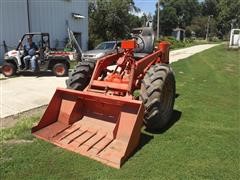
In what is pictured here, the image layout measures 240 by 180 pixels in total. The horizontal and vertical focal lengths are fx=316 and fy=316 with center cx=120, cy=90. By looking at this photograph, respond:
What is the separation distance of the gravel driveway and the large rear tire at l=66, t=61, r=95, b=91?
68.6 inches

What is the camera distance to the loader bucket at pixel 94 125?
14.5 feet

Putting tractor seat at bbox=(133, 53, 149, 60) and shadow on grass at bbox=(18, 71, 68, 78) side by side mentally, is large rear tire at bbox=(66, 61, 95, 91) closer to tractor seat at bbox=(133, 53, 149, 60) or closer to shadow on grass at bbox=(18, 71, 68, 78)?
tractor seat at bbox=(133, 53, 149, 60)

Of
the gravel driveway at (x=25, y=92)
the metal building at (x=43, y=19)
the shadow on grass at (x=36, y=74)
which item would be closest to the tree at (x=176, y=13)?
the metal building at (x=43, y=19)

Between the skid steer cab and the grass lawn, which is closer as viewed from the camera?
the grass lawn

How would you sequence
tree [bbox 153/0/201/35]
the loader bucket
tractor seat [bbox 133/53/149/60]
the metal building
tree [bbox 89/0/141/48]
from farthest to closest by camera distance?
tree [bbox 153/0/201/35] < tree [bbox 89/0/141/48] < the metal building < tractor seat [bbox 133/53/149/60] < the loader bucket

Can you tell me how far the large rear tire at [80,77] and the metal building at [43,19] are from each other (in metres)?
9.73

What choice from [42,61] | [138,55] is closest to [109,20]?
[42,61]

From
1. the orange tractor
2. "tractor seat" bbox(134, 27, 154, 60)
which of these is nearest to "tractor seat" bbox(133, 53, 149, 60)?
"tractor seat" bbox(134, 27, 154, 60)

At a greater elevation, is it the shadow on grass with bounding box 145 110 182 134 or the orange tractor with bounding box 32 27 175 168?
the orange tractor with bounding box 32 27 175 168

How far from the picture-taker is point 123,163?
4215 mm

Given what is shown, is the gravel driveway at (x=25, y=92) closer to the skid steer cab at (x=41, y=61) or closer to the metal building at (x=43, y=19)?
the skid steer cab at (x=41, y=61)

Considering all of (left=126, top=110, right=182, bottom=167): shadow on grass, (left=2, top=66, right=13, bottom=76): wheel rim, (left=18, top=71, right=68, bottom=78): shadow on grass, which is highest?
(left=2, top=66, right=13, bottom=76): wheel rim

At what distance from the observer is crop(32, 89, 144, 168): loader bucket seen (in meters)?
4.43

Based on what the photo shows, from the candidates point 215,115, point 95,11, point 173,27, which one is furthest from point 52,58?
point 173,27
